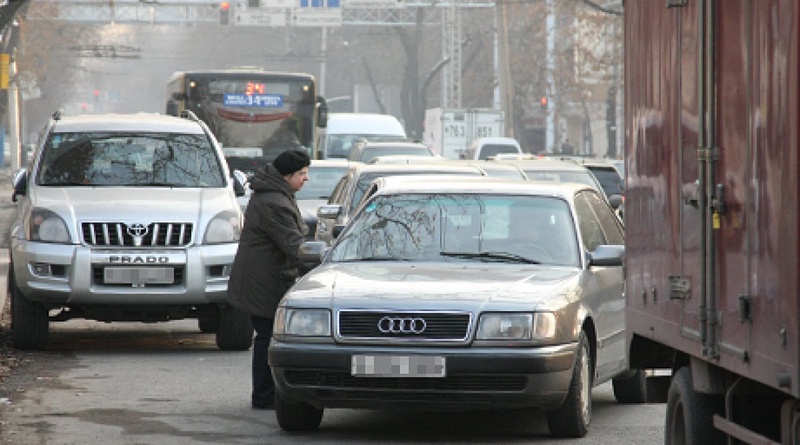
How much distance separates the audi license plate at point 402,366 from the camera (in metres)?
8.80

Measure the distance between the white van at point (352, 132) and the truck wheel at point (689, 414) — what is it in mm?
33578

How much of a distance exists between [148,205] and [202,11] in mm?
71817

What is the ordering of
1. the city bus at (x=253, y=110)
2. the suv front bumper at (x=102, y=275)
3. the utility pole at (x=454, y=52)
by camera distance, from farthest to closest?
the utility pole at (x=454, y=52) < the city bus at (x=253, y=110) < the suv front bumper at (x=102, y=275)

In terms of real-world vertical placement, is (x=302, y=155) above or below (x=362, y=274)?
above

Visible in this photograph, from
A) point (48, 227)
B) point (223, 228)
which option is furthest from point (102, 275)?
point (223, 228)

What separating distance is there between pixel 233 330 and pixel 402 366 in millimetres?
5236

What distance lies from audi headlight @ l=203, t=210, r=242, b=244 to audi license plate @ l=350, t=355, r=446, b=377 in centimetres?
511

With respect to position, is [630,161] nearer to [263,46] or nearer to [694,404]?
[694,404]

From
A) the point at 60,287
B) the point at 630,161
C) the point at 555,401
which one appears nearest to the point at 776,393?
the point at 630,161

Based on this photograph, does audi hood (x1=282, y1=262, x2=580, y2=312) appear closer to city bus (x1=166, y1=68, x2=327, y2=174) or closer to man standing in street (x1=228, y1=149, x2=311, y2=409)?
man standing in street (x1=228, y1=149, x2=311, y2=409)

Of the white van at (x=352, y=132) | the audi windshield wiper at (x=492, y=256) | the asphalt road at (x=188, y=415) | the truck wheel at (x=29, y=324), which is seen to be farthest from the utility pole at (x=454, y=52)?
the audi windshield wiper at (x=492, y=256)

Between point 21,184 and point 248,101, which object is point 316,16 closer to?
point 248,101

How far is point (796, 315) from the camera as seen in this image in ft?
16.7

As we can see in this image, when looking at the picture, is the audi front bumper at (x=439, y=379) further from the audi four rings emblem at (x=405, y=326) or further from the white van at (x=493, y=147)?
the white van at (x=493, y=147)
